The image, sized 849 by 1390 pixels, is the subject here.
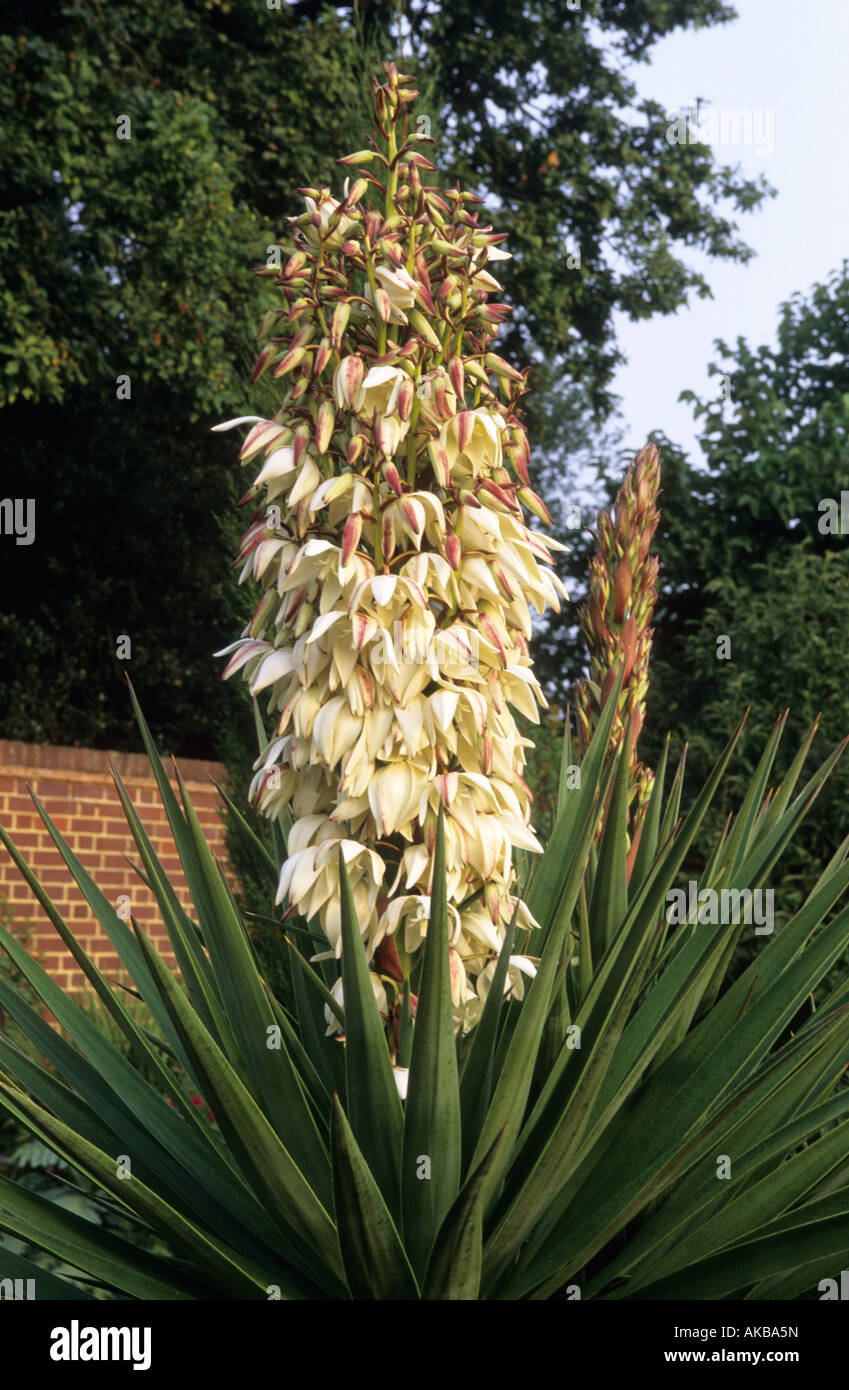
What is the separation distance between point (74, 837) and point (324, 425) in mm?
5479

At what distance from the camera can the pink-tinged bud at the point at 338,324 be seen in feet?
6.00

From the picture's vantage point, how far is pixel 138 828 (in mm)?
2422

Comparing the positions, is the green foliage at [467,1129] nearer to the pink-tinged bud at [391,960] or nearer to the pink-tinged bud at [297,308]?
the pink-tinged bud at [391,960]

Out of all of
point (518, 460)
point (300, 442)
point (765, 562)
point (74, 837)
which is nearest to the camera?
point (300, 442)

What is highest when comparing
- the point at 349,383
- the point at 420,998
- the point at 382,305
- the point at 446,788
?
the point at 382,305

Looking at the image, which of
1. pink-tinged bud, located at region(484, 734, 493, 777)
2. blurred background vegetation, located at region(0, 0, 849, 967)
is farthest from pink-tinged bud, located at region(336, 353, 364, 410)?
blurred background vegetation, located at region(0, 0, 849, 967)

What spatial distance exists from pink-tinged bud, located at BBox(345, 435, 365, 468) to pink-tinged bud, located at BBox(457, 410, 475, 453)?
15 cm

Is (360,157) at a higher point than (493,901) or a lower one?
higher

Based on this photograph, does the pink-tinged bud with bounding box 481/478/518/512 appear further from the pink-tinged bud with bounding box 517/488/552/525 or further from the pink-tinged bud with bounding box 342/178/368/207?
the pink-tinged bud with bounding box 342/178/368/207

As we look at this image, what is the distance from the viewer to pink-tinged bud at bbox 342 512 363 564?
5.81ft

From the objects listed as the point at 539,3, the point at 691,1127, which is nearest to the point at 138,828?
the point at 691,1127

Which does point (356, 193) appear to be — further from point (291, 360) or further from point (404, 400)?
point (404, 400)

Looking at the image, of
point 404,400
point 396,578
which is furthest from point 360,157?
point 396,578

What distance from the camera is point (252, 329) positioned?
7.25 m
